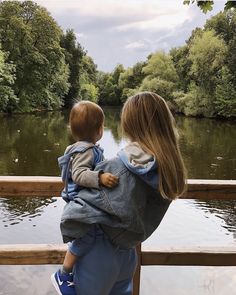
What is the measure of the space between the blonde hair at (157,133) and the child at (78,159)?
0.15 m

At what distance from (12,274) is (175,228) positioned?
4.13 metres

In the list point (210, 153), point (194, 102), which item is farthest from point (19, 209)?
point (194, 102)

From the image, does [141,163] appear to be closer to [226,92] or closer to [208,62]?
[226,92]

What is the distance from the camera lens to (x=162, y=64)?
171 feet

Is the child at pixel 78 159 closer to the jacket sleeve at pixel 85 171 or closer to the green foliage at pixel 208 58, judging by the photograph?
the jacket sleeve at pixel 85 171

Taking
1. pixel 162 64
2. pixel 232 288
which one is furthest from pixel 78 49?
pixel 232 288

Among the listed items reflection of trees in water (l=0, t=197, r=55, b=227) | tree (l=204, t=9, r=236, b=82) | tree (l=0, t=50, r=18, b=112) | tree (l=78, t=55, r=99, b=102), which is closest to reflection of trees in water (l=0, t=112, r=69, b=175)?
reflection of trees in water (l=0, t=197, r=55, b=227)

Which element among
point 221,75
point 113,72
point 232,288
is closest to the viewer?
point 232,288

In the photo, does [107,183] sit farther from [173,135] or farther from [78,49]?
Answer: [78,49]

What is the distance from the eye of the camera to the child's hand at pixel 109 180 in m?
1.75

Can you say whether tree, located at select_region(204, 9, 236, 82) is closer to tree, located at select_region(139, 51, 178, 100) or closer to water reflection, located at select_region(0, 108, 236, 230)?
tree, located at select_region(139, 51, 178, 100)

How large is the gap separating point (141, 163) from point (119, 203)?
18 cm

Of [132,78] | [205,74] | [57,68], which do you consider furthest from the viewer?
[132,78]

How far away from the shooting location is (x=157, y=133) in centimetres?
181
